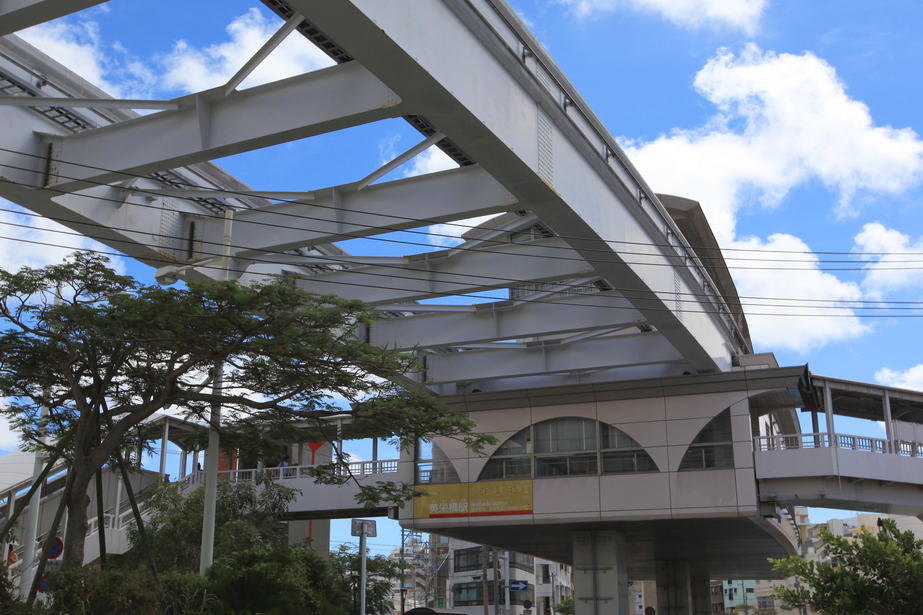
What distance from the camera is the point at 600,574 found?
27.5 meters

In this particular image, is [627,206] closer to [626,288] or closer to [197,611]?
[626,288]

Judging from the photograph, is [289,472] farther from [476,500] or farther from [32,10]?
[32,10]

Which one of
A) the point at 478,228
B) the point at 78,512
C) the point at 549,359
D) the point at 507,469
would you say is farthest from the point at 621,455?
the point at 78,512

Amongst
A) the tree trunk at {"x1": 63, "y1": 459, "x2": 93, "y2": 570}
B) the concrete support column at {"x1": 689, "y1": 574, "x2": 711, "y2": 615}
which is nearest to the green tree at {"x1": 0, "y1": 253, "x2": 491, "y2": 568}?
the tree trunk at {"x1": 63, "y1": 459, "x2": 93, "y2": 570}

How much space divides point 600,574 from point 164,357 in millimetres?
16732

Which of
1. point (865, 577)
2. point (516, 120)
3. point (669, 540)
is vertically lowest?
point (865, 577)

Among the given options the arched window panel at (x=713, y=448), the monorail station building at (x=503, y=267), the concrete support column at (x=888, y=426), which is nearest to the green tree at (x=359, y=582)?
the monorail station building at (x=503, y=267)

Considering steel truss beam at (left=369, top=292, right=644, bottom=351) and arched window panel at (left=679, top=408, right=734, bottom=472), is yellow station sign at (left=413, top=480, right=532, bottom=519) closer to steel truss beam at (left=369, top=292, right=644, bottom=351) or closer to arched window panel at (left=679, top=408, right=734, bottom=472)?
arched window panel at (left=679, top=408, right=734, bottom=472)

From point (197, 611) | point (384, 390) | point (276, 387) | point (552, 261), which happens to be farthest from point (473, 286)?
point (197, 611)

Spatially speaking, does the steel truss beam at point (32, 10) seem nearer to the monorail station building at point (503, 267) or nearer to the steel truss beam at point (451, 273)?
the monorail station building at point (503, 267)

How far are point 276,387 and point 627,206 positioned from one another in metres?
8.35

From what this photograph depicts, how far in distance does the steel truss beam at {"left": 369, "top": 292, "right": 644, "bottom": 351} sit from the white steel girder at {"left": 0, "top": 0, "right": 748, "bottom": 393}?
4cm

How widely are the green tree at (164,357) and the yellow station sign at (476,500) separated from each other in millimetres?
8531

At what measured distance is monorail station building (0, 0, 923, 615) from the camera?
11570 millimetres
